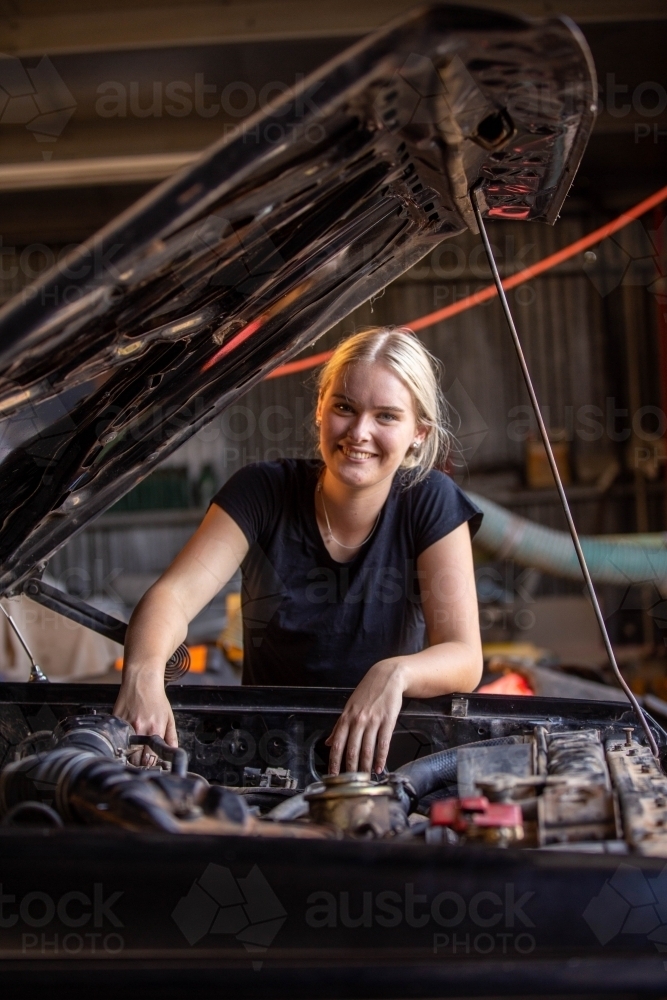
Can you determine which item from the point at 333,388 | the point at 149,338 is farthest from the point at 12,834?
the point at 333,388

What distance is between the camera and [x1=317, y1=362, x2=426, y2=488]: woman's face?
1.89 metres

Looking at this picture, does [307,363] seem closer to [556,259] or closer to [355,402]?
[556,259]

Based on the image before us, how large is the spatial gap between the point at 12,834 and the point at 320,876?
32cm

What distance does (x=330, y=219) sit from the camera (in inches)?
50.2

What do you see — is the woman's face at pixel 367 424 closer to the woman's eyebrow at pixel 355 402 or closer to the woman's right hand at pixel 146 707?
the woman's eyebrow at pixel 355 402

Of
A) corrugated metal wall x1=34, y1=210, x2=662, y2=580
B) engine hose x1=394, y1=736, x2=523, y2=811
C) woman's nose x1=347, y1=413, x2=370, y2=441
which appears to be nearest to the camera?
engine hose x1=394, y1=736, x2=523, y2=811

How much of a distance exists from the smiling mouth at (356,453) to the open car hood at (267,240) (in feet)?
0.95

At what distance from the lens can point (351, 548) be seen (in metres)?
2.06

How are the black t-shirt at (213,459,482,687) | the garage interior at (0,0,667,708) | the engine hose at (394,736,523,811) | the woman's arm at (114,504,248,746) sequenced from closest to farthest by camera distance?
the engine hose at (394,736,523,811), the woman's arm at (114,504,248,746), the black t-shirt at (213,459,482,687), the garage interior at (0,0,667,708)

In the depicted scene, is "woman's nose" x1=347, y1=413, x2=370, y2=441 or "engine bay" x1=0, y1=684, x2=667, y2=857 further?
"woman's nose" x1=347, y1=413, x2=370, y2=441

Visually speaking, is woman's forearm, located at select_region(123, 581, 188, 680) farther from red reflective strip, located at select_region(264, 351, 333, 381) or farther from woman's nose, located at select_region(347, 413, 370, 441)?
red reflective strip, located at select_region(264, 351, 333, 381)

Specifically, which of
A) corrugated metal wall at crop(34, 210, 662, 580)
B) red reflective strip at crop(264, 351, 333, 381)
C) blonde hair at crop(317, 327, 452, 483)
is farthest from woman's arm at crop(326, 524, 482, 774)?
corrugated metal wall at crop(34, 210, 662, 580)

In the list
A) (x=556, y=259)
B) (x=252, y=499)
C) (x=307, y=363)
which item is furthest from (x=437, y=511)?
(x=556, y=259)

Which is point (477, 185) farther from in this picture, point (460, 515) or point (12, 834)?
point (12, 834)
